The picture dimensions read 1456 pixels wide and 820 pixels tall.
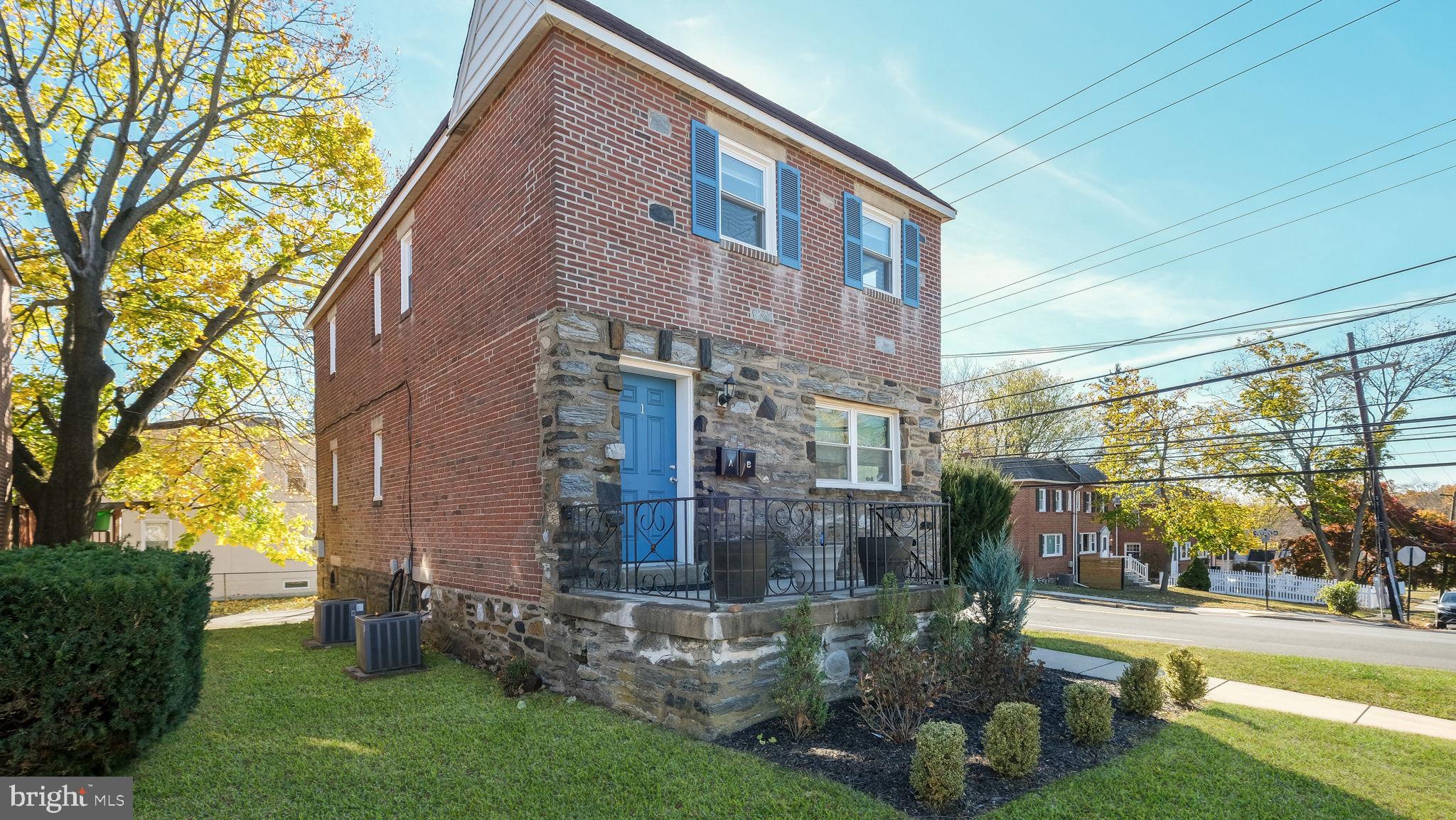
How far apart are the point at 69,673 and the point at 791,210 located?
25.2 ft

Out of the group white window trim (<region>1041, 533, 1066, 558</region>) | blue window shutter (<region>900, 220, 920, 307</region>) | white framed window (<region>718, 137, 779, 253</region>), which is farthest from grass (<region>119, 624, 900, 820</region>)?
white window trim (<region>1041, 533, 1066, 558</region>)

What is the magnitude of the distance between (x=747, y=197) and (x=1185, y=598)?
27123 millimetres

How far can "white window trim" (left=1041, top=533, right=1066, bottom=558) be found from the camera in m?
33.8

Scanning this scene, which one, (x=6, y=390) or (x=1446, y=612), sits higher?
(x=6, y=390)

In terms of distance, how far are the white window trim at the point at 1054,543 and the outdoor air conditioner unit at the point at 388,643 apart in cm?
3142

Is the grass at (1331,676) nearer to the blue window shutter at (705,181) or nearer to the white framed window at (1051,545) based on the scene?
the blue window shutter at (705,181)

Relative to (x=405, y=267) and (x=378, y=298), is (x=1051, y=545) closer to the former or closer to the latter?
(x=378, y=298)

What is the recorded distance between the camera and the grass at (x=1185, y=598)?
1004 inches

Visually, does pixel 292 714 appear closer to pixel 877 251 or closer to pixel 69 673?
pixel 69 673

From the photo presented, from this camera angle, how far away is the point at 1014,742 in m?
4.75

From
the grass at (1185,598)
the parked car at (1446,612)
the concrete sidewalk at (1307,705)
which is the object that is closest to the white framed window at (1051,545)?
the grass at (1185,598)

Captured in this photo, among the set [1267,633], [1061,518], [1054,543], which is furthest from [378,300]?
[1061,518]

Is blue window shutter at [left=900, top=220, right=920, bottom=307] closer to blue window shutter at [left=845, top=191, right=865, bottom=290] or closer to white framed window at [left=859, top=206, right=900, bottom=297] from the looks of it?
white framed window at [left=859, top=206, right=900, bottom=297]

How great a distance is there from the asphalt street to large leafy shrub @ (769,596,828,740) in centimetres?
1064
